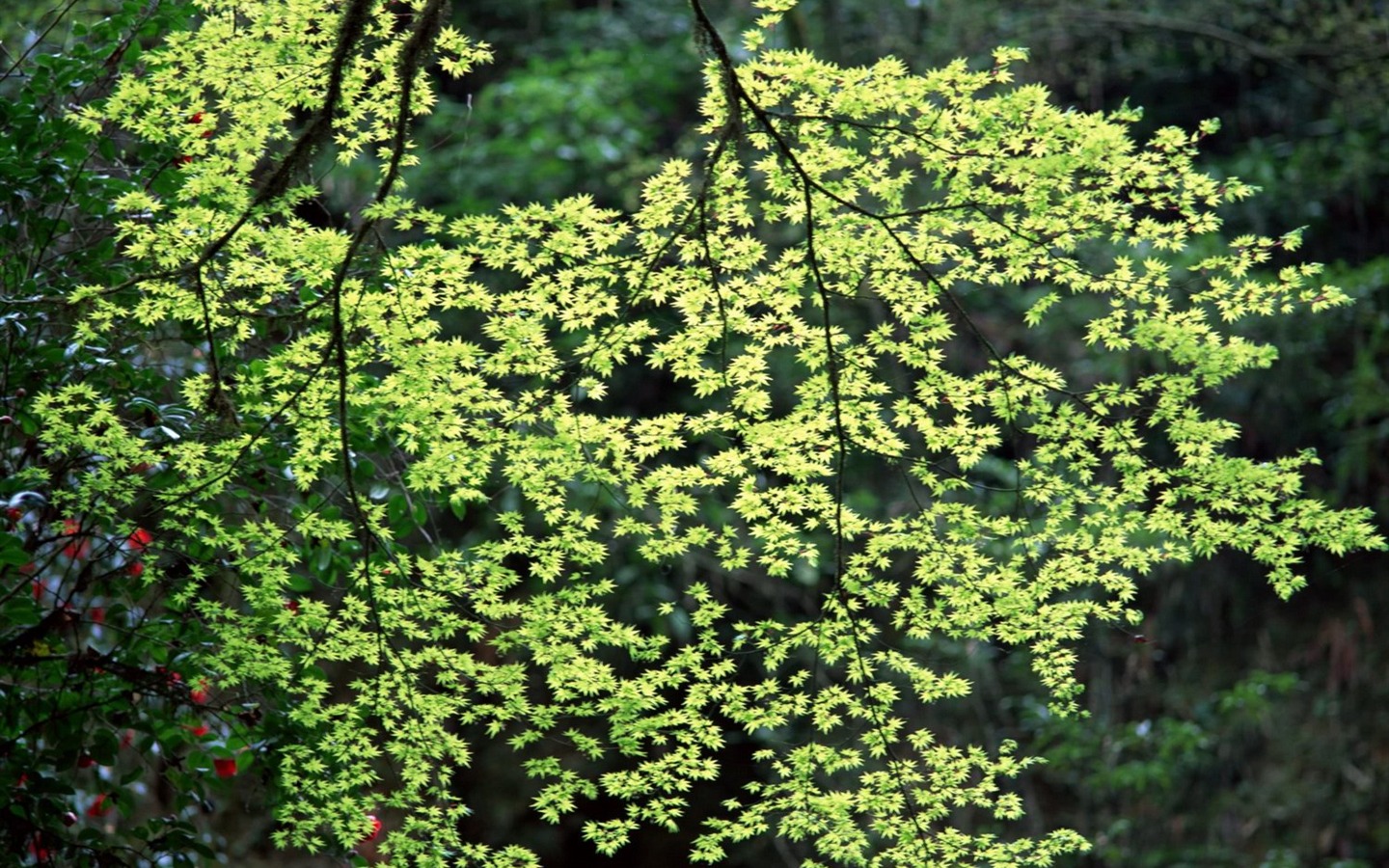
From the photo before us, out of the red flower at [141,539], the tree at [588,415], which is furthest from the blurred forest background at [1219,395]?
the red flower at [141,539]

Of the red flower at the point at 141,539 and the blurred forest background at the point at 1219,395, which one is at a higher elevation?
the blurred forest background at the point at 1219,395

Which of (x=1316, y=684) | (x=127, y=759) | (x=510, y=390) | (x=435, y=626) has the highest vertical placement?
(x=510, y=390)

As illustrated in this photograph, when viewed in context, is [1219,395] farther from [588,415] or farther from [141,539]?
[141,539]

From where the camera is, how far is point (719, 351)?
2.71 m

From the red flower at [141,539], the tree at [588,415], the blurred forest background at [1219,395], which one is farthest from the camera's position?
the blurred forest background at [1219,395]

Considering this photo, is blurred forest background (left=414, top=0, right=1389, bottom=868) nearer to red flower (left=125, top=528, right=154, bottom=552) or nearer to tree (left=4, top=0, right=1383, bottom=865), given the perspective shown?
tree (left=4, top=0, right=1383, bottom=865)

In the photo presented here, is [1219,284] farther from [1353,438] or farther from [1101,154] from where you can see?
[1353,438]

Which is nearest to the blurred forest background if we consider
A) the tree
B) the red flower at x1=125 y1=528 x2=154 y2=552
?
the tree

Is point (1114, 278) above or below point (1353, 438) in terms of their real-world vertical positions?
below

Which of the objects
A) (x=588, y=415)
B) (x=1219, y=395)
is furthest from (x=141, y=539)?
(x=1219, y=395)

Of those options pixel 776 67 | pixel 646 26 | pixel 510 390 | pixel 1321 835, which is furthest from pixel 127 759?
pixel 1321 835

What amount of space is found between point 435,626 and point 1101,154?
1.62 metres

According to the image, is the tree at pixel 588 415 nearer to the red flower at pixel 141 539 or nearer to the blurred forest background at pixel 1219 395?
the red flower at pixel 141 539

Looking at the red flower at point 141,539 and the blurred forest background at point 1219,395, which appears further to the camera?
the blurred forest background at point 1219,395
